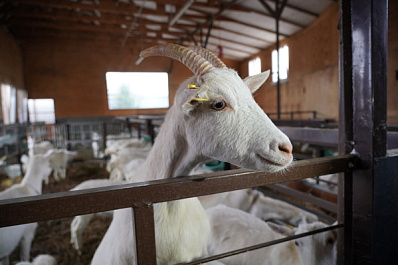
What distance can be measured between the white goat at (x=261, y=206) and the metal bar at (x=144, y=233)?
2263 millimetres

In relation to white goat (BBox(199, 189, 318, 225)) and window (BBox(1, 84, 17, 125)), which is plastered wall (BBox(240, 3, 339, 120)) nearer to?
white goat (BBox(199, 189, 318, 225))

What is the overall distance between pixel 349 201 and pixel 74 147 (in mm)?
10723

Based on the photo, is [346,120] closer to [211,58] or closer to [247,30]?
[211,58]

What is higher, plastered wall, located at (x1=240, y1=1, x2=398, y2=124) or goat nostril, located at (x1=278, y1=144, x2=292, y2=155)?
plastered wall, located at (x1=240, y1=1, x2=398, y2=124)

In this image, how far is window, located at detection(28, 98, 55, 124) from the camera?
1516 cm

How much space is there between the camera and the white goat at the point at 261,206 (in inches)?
113

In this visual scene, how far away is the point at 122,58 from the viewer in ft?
54.4

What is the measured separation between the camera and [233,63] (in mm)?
18188

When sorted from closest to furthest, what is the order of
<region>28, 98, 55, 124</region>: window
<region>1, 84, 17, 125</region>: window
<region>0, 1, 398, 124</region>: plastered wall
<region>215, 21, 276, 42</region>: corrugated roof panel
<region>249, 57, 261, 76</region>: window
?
<region>1, 84, 17, 125</region>: window < <region>0, 1, 398, 124</region>: plastered wall < <region>215, 21, 276, 42</region>: corrugated roof panel < <region>28, 98, 55, 124</region>: window < <region>249, 57, 261, 76</region>: window

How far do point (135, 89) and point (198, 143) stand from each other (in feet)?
55.1

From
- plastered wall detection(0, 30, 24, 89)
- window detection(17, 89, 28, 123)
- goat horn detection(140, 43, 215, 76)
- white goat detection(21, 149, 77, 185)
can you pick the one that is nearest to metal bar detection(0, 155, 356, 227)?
goat horn detection(140, 43, 215, 76)

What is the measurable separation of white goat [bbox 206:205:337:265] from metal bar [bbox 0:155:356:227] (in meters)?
0.91

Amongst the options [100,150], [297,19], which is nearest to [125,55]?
[100,150]

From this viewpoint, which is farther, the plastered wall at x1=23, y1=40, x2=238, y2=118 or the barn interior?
→ the plastered wall at x1=23, y1=40, x2=238, y2=118
